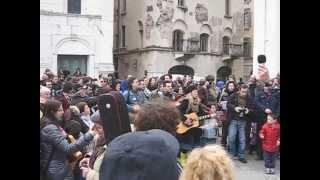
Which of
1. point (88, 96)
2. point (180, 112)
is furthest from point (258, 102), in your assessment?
point (88, 96)

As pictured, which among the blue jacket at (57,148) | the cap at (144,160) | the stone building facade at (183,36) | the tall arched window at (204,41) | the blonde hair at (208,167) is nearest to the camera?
the blonde hair at (208,167)

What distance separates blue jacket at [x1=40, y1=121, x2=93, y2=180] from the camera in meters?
4.31

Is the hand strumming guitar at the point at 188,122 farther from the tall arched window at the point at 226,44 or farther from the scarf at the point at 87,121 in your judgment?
the scarf at the point at 87,121

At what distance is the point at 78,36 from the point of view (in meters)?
4.51

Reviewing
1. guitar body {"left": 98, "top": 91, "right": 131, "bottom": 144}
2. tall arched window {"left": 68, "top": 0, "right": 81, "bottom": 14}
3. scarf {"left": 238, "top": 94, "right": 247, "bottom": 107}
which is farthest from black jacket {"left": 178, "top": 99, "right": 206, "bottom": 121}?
tall arched window {"left": 68, "top": 0, "right": 81, "bottom": 14}

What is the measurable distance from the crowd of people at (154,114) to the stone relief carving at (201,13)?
51 cm

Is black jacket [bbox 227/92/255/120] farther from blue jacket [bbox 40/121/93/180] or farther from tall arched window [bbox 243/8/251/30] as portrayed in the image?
blue jacket [bbox 40/121/93/180]

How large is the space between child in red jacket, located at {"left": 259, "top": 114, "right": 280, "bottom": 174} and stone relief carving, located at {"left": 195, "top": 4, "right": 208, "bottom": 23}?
3.38 ft

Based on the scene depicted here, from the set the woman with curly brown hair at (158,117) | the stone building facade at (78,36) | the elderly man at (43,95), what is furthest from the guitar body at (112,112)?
the elderly man at (43,95)

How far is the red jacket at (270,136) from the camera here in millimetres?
4516

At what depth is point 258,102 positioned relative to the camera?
181 inches

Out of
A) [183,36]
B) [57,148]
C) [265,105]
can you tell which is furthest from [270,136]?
[57,148]
